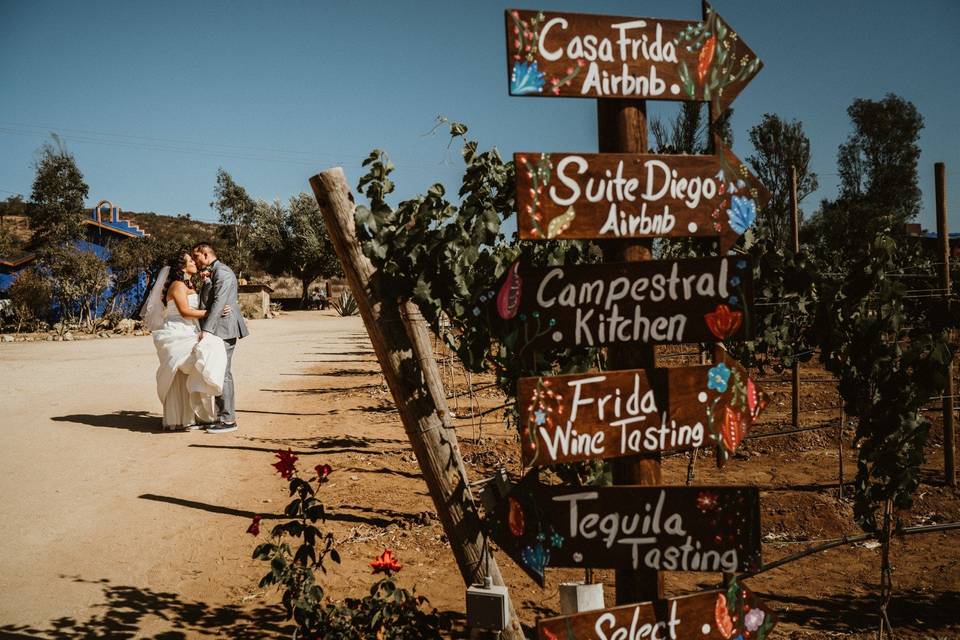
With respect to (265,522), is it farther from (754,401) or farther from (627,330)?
(754,401)

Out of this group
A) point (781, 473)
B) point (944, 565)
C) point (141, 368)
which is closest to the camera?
point (944, 565)

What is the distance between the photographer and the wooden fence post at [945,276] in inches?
202

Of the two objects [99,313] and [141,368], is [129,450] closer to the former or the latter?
[141,368]

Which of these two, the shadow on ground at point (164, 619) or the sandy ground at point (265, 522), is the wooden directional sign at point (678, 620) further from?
the shadow on ground at point (164, 619)

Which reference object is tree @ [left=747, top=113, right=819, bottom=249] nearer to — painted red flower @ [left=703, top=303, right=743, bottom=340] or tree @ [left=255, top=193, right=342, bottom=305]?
tree @ [left=255, top=193, right=342, bottom=305]

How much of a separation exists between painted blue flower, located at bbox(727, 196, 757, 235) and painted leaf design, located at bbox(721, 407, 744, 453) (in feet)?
1.85

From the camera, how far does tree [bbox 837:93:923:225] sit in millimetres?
48875

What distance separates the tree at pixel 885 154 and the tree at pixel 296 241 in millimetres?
37193

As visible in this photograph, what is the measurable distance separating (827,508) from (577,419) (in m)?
3.66

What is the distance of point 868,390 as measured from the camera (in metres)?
2.99

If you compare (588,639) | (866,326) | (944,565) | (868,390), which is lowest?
(944,565)

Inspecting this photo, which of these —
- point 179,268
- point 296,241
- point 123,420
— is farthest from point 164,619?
point 296,241

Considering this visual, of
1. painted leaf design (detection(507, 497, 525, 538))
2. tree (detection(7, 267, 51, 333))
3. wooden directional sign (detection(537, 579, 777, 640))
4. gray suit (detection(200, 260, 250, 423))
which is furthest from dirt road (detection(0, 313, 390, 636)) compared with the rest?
tree (detection(7, 267, 51, 333))

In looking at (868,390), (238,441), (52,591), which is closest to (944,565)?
(868,390)
